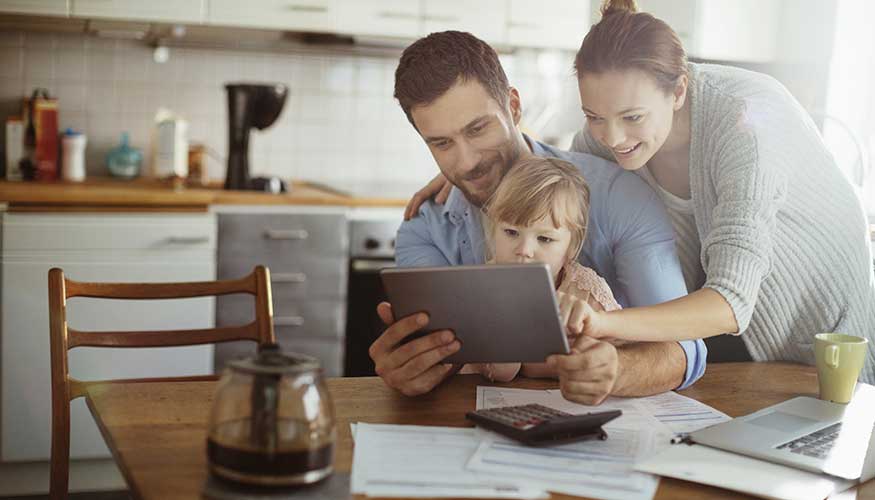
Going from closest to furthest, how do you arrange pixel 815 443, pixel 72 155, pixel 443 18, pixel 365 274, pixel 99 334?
pixel 815 443 → pixel 99 334 → pixel 365 274 → pixel 72 155 → pixel 443 18

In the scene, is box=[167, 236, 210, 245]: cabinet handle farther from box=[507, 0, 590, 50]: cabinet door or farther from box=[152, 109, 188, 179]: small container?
box=[507, 0, 590, 50]: cabinet door

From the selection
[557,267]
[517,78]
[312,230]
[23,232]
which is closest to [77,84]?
[23,232]

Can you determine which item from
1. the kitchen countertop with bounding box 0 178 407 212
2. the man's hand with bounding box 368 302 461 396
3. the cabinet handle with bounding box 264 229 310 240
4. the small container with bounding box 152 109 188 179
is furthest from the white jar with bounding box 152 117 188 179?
the man's hand with bounding box 368 302 461 396

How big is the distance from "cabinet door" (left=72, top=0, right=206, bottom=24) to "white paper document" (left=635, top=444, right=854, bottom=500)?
2439 millimetres

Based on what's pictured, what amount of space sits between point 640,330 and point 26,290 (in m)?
2.04

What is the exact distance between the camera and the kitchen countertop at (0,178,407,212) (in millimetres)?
2863

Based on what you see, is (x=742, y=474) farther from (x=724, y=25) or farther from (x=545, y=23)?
(x=545, y=23)

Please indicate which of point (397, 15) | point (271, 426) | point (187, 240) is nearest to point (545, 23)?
point (397, 15)

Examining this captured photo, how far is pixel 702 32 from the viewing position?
1.90 m

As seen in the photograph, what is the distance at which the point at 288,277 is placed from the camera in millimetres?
3105

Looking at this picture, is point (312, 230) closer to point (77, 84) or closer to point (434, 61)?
point (77, 84)

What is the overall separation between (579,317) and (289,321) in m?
1.88

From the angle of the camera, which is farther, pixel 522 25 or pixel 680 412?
pixel 522 25

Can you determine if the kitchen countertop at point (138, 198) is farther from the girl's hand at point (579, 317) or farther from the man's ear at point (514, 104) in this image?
the girl's hand at point (579, 317)
